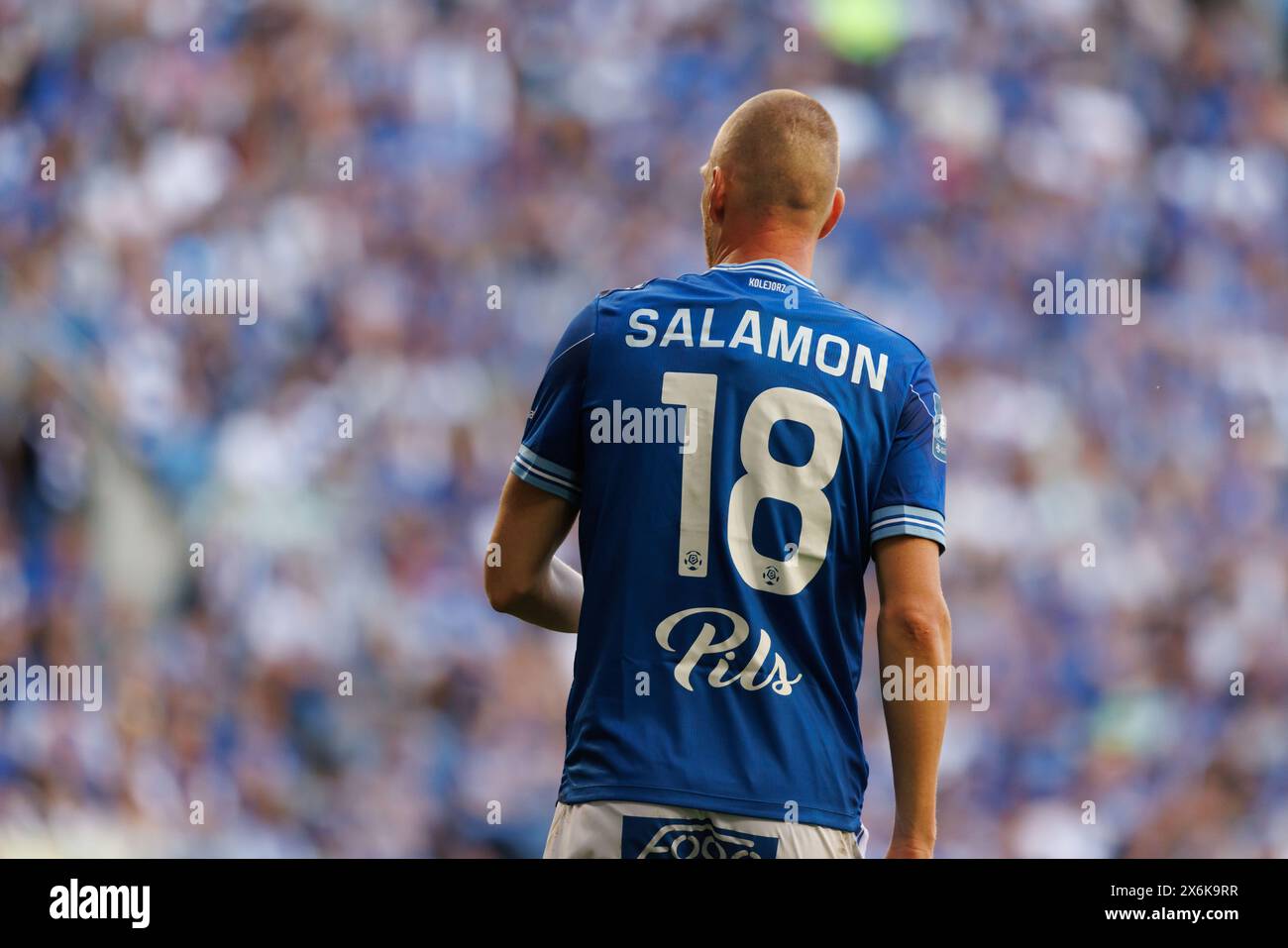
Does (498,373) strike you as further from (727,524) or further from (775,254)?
(727,524)

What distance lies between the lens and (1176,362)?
228 inches

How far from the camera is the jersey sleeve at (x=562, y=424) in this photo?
186 centimetres

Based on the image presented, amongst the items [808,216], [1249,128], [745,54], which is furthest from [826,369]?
[1249,128]

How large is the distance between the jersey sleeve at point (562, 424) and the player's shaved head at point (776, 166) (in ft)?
0.90

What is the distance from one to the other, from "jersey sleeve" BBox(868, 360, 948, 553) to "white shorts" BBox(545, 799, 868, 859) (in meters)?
0.39

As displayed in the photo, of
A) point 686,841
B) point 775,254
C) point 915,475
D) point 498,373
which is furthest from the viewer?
point 498,373

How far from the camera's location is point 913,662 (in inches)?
70.6

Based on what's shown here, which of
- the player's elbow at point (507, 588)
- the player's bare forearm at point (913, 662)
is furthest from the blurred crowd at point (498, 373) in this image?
the player's bare forearm at point (913, 662)

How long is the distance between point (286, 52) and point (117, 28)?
2.27ft

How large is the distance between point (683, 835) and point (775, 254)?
77 cm

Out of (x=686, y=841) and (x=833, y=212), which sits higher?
(x=833, y=212)

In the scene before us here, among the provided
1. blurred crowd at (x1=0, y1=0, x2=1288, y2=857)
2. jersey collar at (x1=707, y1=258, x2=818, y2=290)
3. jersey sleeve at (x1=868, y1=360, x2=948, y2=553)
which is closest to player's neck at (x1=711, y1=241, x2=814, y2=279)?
jersey collar at (x1=707, y1=258, x2=818, y2=290)

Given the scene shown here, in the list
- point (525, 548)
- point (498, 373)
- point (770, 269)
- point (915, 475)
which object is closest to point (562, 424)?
point (525, 548)
